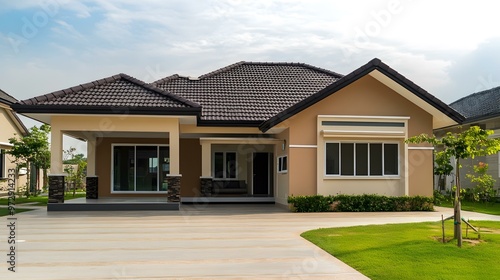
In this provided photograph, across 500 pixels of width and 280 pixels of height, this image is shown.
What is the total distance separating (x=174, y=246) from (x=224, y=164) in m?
13.5

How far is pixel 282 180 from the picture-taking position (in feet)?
63.2

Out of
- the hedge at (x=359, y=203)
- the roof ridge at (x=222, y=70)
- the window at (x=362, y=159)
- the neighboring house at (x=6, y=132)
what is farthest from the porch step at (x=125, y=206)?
the neighboring house at (x=6, y=132)

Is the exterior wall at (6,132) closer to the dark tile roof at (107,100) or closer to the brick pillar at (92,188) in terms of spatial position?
the brick pillar at (92,188)

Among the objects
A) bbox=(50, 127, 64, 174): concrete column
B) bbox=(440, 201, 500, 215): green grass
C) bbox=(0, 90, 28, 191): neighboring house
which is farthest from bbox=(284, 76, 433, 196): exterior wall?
bbox=(0, 90, 28, 191): neighboring house

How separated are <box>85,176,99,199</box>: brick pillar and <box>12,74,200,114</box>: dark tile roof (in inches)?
192

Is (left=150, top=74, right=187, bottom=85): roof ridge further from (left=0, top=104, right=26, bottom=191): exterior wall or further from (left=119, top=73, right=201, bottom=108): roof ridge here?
(left=0, top=104, right=26, bottom=191): exterior wall

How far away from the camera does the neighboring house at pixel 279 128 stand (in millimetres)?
16875

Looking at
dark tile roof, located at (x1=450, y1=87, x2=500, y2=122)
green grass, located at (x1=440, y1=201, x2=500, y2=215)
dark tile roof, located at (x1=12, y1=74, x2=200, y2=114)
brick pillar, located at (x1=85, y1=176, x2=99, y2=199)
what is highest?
dark tile roof, located at (x1=450, y1=87, x2=500, y2=122)

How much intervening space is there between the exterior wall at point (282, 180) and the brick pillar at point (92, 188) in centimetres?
736

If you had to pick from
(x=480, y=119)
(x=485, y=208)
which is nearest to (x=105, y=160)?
(x=485, y=208)

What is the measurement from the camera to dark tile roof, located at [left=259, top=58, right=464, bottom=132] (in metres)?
17.1

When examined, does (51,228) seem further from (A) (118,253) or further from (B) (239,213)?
(B) (239,213)

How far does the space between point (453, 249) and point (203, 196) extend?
12.8 meters

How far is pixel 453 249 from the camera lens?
909 cm
